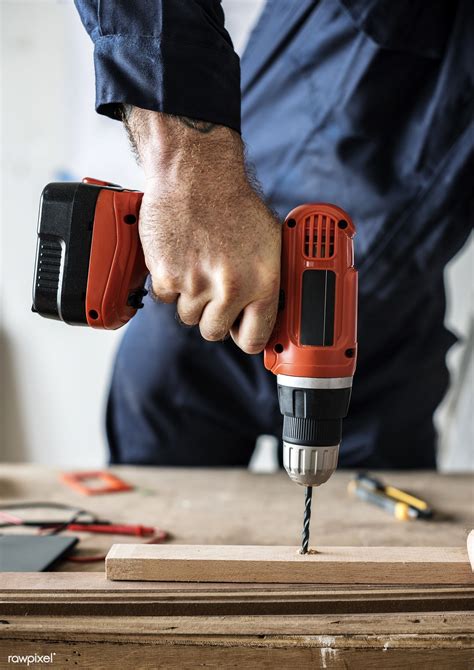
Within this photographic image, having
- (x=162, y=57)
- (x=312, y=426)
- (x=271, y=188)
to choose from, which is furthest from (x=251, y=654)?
(x=271, y=188)

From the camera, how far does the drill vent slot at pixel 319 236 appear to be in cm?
79

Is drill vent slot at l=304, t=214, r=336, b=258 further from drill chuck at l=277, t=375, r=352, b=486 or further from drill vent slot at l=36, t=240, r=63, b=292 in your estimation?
drill vent slot at l=36, t=240, r=63, b=292

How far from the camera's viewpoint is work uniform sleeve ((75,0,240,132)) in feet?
2.45

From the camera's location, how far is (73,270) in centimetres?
82

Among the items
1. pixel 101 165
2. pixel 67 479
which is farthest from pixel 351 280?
pixel 101 165

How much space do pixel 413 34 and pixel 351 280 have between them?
52cm

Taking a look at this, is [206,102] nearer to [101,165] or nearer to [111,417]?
[111,417]

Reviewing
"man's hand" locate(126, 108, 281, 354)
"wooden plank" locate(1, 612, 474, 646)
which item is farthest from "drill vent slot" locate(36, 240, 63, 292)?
"wooden plank" locate(1, 612, 474, 646)

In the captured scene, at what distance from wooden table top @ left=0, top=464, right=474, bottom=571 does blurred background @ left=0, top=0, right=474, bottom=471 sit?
100 cm

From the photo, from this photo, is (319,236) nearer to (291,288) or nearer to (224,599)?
(291,288)

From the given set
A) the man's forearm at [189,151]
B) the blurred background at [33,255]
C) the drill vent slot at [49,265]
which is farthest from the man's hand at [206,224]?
the blurred background at [33,255]

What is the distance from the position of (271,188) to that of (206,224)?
56cm

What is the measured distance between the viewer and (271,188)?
1274 millimetres

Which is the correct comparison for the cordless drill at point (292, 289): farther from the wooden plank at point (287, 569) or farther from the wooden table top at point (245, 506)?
the wooden table top at point (245, 506)
